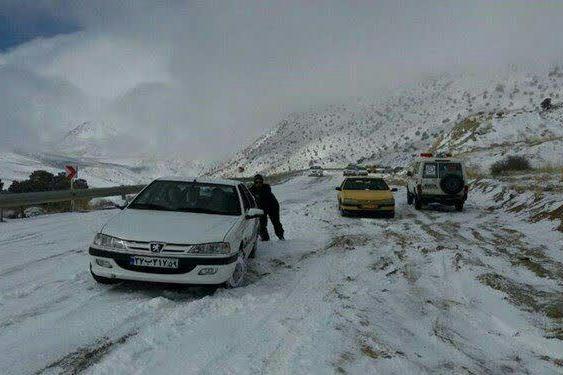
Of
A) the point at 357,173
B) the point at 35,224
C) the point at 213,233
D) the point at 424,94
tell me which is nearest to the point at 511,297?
the point at 213,233

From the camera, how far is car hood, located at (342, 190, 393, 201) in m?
15.7

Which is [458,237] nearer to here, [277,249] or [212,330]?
[277,249]

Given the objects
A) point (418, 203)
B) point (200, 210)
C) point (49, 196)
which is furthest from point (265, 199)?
point (418, 203)

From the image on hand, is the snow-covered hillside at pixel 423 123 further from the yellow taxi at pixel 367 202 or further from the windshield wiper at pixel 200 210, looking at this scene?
the windshield wiper at pixel 200 210

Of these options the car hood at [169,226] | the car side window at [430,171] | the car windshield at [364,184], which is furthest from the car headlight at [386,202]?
the car hood at [169,226]

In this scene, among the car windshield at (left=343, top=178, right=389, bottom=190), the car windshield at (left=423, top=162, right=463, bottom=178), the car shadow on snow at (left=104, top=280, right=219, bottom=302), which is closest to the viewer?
the car shadow on snow at (left=104, top=280, right=219, bottom=302)

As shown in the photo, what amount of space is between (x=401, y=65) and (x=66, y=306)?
371 feet

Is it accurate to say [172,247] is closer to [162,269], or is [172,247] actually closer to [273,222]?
[162,269]

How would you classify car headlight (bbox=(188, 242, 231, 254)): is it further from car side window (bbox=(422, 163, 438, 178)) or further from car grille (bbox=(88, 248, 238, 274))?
car side window (bbox=(422, 163, 438, 178))

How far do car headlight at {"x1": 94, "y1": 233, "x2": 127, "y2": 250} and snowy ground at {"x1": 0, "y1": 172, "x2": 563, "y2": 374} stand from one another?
622 millimetres

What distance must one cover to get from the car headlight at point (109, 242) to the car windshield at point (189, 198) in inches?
48.3

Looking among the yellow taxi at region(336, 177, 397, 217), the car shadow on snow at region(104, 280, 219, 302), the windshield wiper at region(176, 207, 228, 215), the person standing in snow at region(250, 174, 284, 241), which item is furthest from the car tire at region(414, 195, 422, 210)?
the car shadow on snow at region(104, 280, 219, 302)

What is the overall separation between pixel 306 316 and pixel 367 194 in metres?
10.9

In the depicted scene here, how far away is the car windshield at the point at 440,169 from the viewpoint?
17984 mm
